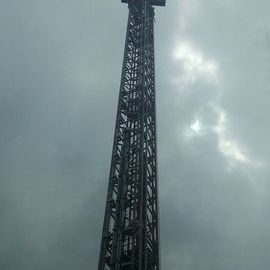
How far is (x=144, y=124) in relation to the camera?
1505 inches

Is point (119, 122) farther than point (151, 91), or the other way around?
point (151, 91)

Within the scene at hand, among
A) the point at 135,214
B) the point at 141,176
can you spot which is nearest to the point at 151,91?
the point at 141,176

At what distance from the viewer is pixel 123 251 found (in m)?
31.9

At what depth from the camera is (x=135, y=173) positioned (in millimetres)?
35062

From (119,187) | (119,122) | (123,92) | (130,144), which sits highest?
(123,92)

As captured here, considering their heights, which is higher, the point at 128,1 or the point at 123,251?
the point at 128,1

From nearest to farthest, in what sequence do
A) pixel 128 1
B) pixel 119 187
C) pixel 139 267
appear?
pixel 139 267, pixel 119 187, pixel 128 1

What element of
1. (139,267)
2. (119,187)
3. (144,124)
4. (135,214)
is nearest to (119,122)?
(144,124)

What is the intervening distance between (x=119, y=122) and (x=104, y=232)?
9653 mm

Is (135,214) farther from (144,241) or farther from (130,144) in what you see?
(130,144)

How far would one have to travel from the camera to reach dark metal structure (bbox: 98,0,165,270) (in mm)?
31828

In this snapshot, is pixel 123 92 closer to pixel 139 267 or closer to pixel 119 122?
pixel 119 122

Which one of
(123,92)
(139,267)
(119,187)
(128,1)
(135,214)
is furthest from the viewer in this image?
(128,1)

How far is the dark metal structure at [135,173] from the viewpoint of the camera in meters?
31.8
